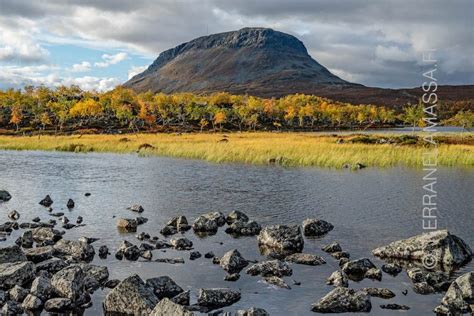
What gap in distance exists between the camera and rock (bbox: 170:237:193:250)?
21469mm

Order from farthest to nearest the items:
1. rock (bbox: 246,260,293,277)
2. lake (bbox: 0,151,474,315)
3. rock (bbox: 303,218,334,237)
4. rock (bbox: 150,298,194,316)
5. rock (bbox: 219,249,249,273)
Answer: rock (bbox: 303,218,334,237) < rock (bbox: 219,249,249,273) < rock (bbox: 246,260,293,277) < lake (bbox: 0,151,474,315) < rock (bbox: 150,298,194,316)

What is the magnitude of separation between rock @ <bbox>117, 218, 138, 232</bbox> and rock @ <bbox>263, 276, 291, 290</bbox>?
9978 mm

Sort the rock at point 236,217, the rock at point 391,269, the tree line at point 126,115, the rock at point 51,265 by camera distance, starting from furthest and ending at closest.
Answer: the tree line at point 126,115, the rock at point 236,217, the rock at point 391,269, the rock at point 51,265

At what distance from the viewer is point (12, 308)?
13.9 metres

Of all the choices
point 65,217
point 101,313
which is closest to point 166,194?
point 65,217

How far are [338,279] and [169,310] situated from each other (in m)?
6.59

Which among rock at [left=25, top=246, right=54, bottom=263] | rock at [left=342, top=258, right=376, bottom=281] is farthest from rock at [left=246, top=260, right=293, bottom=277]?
rock at [left=25, top=246, right=54, bottom=263]

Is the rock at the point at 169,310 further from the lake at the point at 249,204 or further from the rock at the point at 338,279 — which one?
the rock at the point at 338,279

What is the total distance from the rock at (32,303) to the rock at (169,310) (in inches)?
146

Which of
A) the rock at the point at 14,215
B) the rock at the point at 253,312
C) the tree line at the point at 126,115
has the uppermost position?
the tree line at the point at 126,115

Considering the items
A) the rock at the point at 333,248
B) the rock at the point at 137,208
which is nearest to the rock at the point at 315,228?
the rock at the point at 333,248

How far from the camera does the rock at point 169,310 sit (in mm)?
12512

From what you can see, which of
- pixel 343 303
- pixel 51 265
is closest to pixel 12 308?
pixel 51 265

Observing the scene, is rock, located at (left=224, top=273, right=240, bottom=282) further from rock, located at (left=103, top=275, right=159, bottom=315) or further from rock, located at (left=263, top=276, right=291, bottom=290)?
rock, located at (left=103, top=275, right=159, bottom=315)
